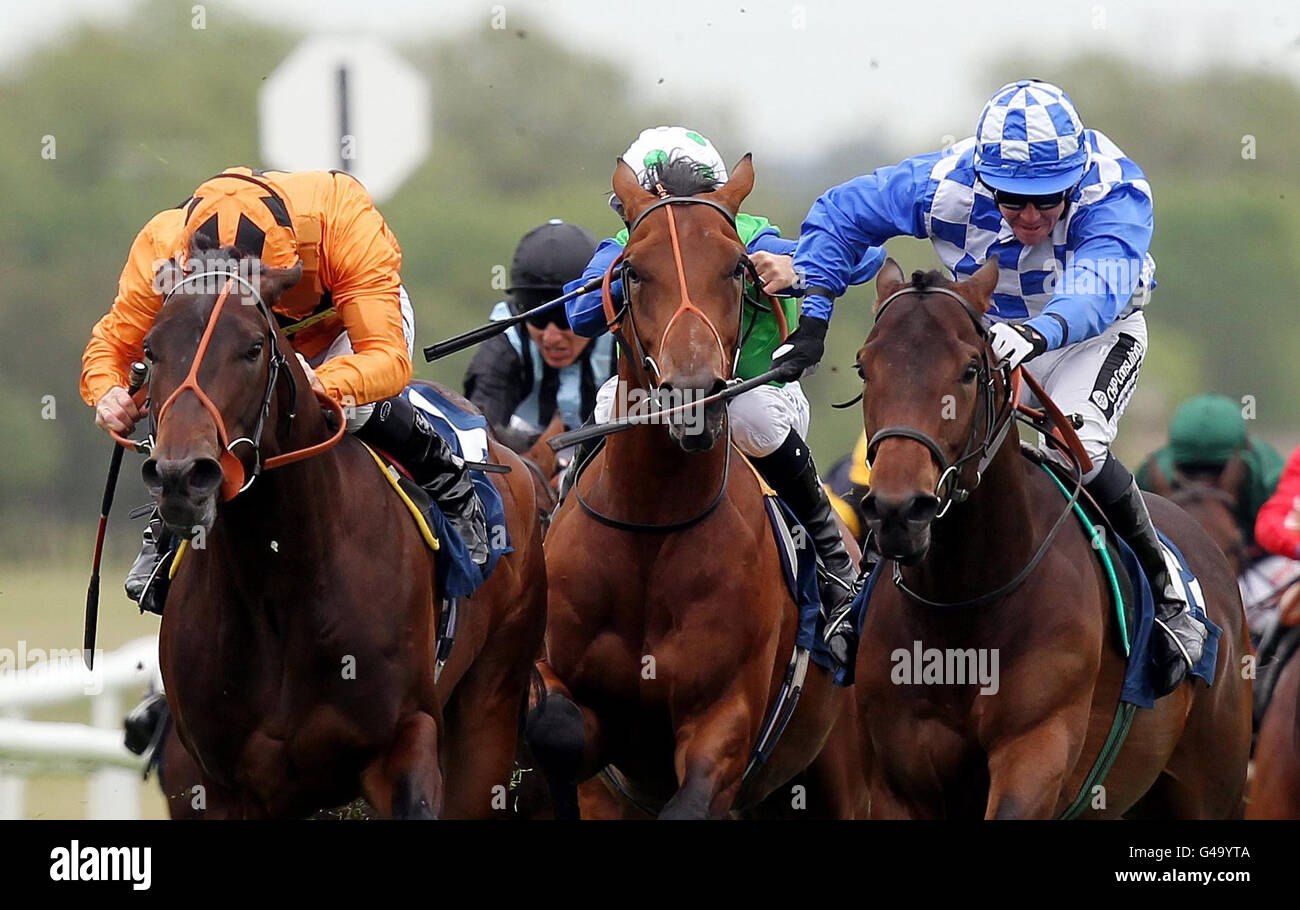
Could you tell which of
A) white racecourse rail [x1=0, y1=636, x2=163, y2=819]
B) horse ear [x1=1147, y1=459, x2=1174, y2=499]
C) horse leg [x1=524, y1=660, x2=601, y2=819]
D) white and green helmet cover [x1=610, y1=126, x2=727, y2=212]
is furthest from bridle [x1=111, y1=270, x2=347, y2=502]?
horse ear [x1=1147, y1=459, x2=1174, y2=499]

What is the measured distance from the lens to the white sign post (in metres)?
8.28

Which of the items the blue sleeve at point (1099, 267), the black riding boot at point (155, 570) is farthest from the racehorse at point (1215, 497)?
the black riding boot at point (155, 570)

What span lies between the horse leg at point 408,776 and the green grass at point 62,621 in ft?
18.0

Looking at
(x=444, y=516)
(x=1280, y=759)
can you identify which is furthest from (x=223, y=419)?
(x=1280, y=759)

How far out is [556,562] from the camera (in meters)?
6.75

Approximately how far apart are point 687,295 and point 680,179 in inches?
25.3

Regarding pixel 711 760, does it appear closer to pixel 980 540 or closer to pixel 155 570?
pixel 980 540

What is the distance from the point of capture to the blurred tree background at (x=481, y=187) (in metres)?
14.5

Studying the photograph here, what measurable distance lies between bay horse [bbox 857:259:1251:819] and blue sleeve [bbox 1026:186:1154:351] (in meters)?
0.26

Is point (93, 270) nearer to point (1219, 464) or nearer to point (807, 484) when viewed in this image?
point (1219, 464)

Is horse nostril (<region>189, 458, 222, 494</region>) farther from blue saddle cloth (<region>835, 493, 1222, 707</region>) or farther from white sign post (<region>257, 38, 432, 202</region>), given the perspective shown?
white sign post (<region>257, 38, 432, 202</region>)
